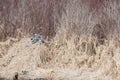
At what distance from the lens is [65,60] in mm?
10789

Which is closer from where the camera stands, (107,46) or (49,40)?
(107,46)

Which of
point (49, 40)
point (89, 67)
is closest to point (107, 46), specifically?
point (89, 67)

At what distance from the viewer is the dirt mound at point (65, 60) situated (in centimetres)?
999

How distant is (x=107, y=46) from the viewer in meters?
10.7

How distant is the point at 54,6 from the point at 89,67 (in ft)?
9.51

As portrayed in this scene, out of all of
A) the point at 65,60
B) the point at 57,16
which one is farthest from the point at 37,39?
the point at 65,60

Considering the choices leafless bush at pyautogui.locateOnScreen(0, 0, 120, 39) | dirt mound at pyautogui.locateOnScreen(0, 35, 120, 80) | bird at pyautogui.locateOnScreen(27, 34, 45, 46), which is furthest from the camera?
bird at pyautogui.locateOnScreen(27, 34, 45, 46)

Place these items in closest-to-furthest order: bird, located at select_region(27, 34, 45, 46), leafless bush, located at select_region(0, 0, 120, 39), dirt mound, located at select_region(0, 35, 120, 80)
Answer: dirt mound, located at select_region(0, 35, 120, 80)
leafless bush, located at select_region(0, 0, 120, 39)
bird, located at select_region(27, 34, 45, 46)

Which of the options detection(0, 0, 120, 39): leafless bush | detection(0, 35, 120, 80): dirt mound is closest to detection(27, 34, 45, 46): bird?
detection(0, 35, 120, 80): dirt mound

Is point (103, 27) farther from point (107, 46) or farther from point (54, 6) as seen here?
point (54, 6)

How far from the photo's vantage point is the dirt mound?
9.99 meters

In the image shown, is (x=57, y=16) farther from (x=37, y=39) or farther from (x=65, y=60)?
(x=65, y=60)

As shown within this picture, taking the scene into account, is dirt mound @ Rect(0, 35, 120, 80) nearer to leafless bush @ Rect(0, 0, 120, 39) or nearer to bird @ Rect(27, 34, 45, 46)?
bird @ Rect(27, 34, 45, 46)

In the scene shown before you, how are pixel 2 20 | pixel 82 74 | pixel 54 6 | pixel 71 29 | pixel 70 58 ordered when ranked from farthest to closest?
pixel 2 20, pixel 54 6, pixel 71 29, pixel 70 58, pixel 82 74
